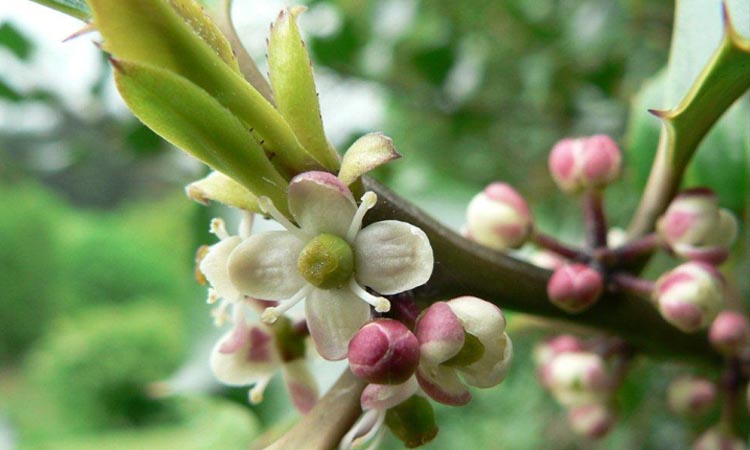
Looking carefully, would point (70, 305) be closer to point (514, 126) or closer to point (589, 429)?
point (514, 126)

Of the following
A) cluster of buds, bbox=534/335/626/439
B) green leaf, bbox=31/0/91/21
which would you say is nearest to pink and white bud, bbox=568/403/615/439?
cluster of buds, bbox=534/335/626/439

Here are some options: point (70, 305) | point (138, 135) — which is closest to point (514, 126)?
point (138, 135)

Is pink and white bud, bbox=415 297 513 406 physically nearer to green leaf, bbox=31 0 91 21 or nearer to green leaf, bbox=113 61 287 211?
green leaf, bbox=113 61 287 211

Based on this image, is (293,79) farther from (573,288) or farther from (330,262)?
(573,288)

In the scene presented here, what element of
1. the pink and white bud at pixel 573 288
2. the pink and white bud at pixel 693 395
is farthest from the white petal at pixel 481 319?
the pink and white bud at pixel 693 395

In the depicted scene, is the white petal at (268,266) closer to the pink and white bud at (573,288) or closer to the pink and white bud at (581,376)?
the pink and white bud at (573,288)
